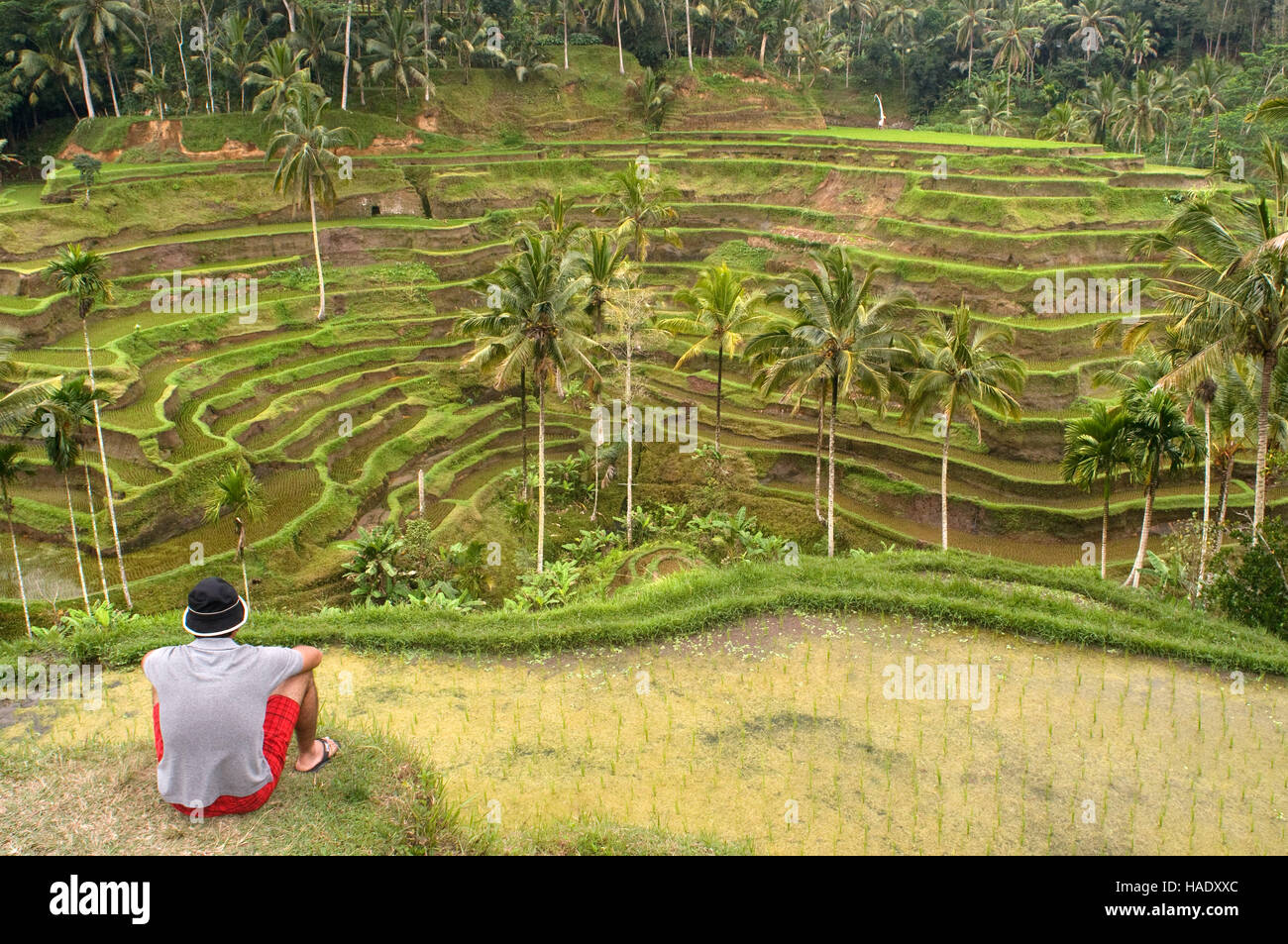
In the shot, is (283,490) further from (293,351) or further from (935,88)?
(935,88)

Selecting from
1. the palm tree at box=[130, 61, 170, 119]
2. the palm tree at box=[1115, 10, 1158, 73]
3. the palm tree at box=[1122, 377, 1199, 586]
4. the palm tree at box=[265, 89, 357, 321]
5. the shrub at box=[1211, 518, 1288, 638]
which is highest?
the palm tree at box=[1115, 10, 1158, 73]

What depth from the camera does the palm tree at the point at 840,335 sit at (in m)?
21.9

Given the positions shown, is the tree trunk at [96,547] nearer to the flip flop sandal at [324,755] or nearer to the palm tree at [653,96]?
the flip flop sandal at [324,755]

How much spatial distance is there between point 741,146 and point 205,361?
29.4m

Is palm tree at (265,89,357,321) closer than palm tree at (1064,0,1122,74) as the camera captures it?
Yes

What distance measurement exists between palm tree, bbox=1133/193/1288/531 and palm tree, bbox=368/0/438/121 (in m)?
40.7

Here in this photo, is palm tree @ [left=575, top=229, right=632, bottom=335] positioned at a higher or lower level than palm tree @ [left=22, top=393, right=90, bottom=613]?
higher

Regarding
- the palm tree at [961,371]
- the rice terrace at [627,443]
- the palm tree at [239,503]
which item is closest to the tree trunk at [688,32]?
the rice terrace at [627,443]

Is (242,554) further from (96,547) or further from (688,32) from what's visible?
(688,32)

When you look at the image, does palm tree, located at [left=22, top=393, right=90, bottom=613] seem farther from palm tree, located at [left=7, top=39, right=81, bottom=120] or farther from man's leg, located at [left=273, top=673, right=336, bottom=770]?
palm tree, located at [left=7, top=39, right=81, bottom=120]

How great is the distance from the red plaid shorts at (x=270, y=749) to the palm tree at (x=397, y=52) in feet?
151

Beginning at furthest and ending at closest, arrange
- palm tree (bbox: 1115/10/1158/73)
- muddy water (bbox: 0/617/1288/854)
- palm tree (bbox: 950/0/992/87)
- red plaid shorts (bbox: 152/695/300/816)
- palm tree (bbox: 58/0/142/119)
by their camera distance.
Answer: palm tree (bbox: 950/0/992/87) → palm tree (bbox: 1115/10/1158/73) → palm tree (bbox: 58/0/142/119) → muddy water (bbox: 0/617/1288/854) → red plaid shorts (bbox: 152/695/300/816)

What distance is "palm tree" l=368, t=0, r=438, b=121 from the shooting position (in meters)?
46.2

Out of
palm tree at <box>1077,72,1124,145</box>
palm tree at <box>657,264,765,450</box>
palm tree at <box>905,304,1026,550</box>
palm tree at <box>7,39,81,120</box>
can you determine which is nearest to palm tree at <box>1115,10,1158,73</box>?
palm tree at <box>1077,72,1124,145</box>
